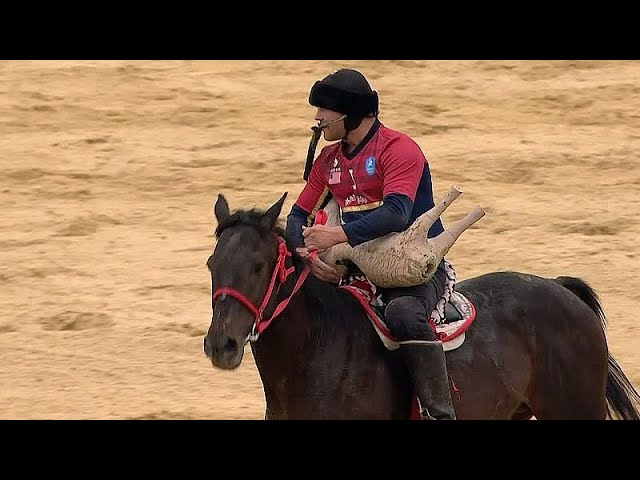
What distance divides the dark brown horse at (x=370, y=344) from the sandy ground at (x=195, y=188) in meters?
2.09

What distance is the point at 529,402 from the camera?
6.75m

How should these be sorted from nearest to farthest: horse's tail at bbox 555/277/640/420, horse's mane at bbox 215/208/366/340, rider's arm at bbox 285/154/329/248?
horse's mane at bbox 215/208/366/340 < rider's arm at bbox 285/154/329/248 < horse's tail at bbox 555/277/640/420

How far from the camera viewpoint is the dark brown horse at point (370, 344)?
566 cm

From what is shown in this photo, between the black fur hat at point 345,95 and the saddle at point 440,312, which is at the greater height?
the black fur hat at point 345,95

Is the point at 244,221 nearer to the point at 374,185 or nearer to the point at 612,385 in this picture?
the point at 374,185

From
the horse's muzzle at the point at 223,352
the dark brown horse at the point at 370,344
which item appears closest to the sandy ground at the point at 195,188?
the dark brown horse at the point at 370,344

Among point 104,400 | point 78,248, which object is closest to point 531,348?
point 104,400

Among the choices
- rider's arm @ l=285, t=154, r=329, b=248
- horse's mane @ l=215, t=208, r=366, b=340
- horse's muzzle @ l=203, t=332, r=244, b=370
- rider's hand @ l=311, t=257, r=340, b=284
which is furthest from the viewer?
rider's arm @ l=285, t=154, r=329, b=248

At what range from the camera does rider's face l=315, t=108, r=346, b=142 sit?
6.02m

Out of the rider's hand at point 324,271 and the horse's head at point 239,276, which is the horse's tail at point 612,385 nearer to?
the rider's hand at point 324,271

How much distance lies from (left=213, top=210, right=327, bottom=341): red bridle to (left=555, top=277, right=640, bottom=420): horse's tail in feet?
5.46

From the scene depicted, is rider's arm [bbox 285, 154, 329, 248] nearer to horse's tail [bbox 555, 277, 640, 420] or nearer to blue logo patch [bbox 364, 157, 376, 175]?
blue logo patch [bbox 364, 157, 376, 175]

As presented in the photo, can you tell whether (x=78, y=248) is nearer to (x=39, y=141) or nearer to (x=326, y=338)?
(x=39, y=141)

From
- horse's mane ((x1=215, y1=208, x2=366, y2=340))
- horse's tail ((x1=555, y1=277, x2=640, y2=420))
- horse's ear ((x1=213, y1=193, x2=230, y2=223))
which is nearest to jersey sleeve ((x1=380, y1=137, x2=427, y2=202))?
horse's mane ((x1=215, y1=208, x2=366, y2=340))
